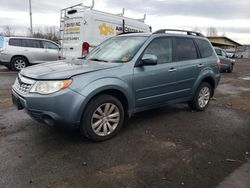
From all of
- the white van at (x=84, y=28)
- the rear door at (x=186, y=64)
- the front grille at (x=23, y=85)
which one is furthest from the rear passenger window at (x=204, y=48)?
the white van at (x=84, y=28)

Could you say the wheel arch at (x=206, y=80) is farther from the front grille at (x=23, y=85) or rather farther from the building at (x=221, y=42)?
the building at (x=221, y=42)

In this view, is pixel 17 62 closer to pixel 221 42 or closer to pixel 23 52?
pixel 23 52

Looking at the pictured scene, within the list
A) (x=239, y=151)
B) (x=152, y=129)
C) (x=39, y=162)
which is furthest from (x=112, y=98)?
(x=239, y=151)

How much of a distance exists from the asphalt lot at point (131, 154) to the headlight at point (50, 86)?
866mm

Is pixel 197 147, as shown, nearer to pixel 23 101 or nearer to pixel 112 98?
pixel 112 98

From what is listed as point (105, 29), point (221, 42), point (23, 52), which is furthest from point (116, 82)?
point (221, 42)

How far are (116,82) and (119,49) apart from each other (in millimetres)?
1020

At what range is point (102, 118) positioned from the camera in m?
4.02

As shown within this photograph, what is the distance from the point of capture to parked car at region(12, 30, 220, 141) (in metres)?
3.58

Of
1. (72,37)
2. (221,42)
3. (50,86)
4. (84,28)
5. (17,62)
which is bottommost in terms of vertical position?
(17,62)

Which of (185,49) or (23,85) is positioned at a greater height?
(185,49)

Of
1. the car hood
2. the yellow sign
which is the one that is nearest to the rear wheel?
the yellow sign

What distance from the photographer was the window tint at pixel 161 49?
471 cm

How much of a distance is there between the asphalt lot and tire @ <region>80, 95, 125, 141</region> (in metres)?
0.15
